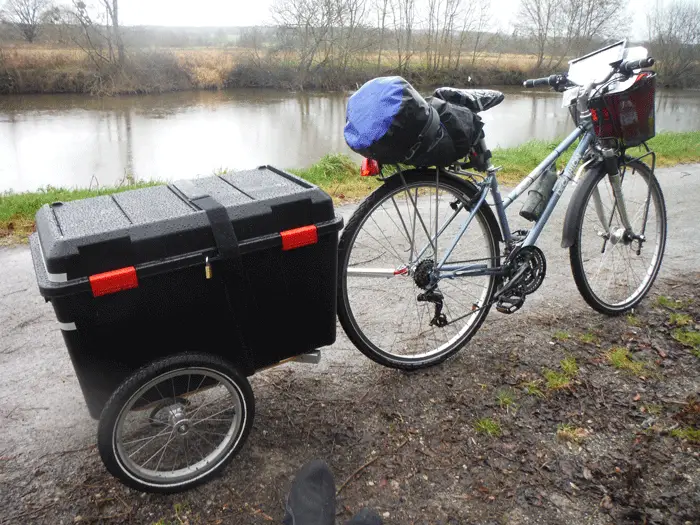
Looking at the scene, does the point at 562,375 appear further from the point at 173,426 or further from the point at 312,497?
the point at 173,426

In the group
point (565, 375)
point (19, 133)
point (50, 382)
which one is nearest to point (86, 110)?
point (19, 133)

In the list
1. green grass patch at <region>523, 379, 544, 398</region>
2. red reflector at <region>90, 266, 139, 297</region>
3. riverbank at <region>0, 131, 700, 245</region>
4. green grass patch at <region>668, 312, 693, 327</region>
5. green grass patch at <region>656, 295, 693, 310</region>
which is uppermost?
red reflector at <region>90, 266, 139, 297</region>

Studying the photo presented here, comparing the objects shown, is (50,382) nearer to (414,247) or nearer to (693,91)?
(414,247)

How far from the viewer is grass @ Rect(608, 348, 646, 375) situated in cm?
266

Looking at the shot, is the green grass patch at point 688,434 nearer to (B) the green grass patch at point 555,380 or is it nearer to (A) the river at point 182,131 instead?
(B) the green grass patch at point 555,380

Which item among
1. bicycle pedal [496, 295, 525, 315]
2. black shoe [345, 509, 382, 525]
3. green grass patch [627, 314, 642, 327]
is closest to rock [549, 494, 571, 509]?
black shoe [345, 509, 382, 525]

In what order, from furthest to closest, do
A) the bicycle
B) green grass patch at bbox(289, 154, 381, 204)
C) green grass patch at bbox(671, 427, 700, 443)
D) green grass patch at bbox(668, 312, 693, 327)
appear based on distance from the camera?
green grass patch at bbox(289, 154, 381, 204) < green grass patch at bbox(668, 312, 693, 327) < the bicycle < green grass patch at bbox(671, 427, 700, 443)

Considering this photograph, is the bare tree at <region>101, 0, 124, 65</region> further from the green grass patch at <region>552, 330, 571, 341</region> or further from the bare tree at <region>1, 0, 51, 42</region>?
the green grass patch at <region>552, 330, 571, 341</region>

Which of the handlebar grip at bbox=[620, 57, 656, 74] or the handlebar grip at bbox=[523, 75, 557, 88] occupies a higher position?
the handlebar grip at bbox=[620, 57, 656, 74]

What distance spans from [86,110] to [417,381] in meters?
15.8

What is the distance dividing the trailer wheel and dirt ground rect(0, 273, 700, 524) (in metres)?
0.10

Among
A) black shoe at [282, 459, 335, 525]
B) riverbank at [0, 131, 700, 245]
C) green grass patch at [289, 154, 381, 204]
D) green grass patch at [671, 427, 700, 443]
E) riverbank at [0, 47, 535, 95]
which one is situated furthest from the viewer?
riverbank at [0, 47, 535, 95]

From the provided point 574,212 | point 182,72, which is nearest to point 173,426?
point 574,212

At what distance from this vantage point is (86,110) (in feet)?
50.1
